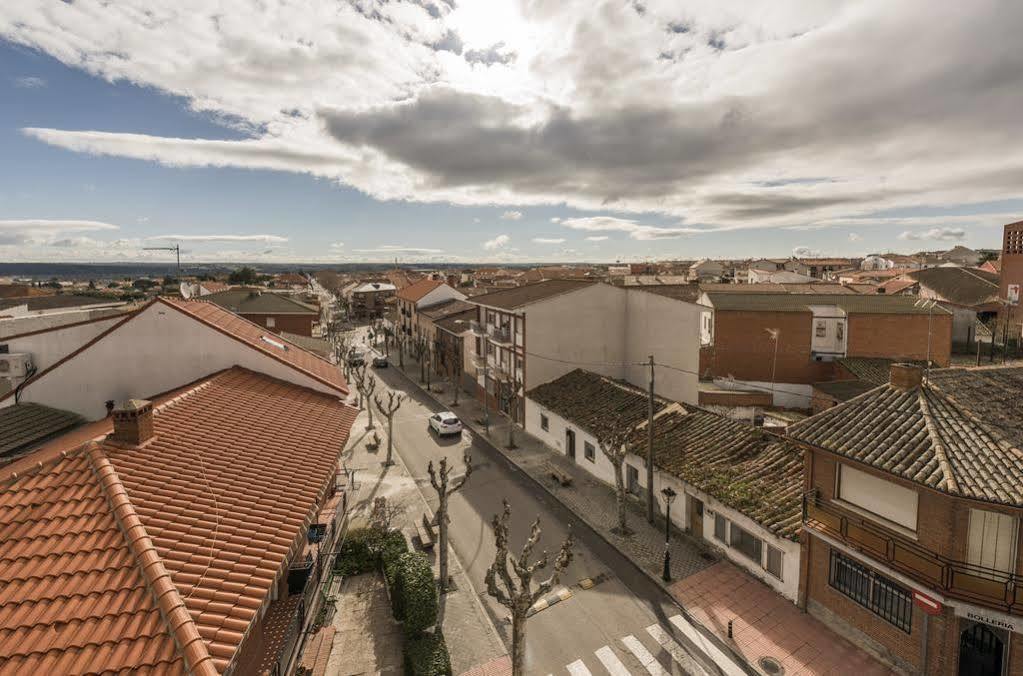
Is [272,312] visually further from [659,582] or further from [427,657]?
[659,582]

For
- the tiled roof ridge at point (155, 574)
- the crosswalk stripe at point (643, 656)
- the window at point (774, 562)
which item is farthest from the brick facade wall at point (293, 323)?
the window at point (774, 562)

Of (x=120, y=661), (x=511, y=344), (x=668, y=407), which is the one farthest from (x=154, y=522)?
(x=511, y=344)

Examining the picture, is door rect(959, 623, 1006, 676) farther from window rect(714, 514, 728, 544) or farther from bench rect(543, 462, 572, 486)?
bench rect(543, 462, 572, 486)

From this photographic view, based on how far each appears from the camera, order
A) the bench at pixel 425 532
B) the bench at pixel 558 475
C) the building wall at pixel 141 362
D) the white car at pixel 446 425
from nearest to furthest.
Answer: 1. the building wall at pixel 141 362
2. the bench at pixel 425 532
3. the bench at pixel 558 475
4. the white car at pixel 446 425

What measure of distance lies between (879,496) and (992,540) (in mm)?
2279

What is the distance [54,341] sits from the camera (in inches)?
731

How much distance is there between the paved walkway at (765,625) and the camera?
1385 centimetres

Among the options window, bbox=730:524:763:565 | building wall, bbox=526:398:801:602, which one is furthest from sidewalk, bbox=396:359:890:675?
window, bbox=730:524:763:565

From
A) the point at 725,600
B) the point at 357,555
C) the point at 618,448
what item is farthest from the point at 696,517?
the point at 357,555

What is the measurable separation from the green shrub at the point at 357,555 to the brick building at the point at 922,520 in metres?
15.1

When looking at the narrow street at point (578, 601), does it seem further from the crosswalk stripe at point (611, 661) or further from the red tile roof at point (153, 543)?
the red tile roof at point (153, 543)

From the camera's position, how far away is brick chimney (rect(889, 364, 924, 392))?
47.8ft

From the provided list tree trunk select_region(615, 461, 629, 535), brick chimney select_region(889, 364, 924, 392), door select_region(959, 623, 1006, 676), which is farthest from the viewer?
tree trunk select_region(615, 461, 629, 535)

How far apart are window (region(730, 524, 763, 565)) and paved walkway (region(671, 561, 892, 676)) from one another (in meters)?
0.72
